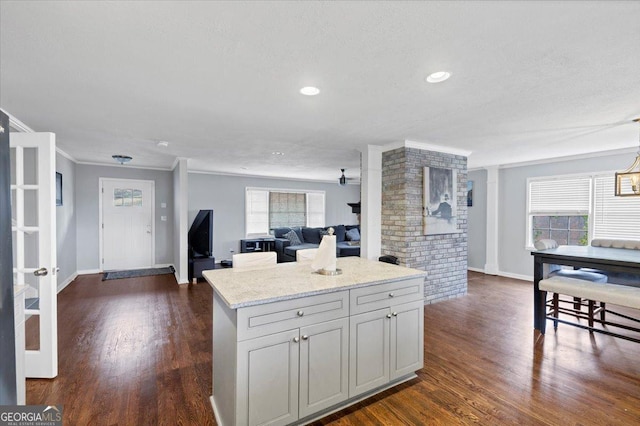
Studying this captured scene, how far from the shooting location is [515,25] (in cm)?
158

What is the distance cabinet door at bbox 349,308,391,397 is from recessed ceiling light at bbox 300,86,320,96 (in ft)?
5.76

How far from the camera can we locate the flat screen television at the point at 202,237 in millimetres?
5812

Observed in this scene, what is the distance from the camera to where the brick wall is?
13.9 feet

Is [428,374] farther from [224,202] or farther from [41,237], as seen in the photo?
[224,202]

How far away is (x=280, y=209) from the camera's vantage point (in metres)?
8.60

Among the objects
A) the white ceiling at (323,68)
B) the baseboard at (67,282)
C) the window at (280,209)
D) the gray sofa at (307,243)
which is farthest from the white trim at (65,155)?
the gray sofa at (307,243)

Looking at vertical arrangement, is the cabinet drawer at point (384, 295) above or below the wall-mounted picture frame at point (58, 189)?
below

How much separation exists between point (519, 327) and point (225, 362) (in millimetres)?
3442

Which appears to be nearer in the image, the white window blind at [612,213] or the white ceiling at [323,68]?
the white ceiling at [323,68]

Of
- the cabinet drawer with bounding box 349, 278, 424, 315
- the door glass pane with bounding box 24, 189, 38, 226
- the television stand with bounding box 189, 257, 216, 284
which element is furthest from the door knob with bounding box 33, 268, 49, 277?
the television stand with bounding box 189, 257, 216, 284

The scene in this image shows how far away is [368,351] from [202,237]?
186 inches

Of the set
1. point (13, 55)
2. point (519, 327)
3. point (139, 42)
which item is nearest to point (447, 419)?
point (519, 327)

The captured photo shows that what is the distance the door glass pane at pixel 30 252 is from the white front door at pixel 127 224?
151 inches

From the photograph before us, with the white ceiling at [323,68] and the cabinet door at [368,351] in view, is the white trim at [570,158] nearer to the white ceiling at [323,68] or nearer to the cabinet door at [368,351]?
the white ceiling at [323,68]
